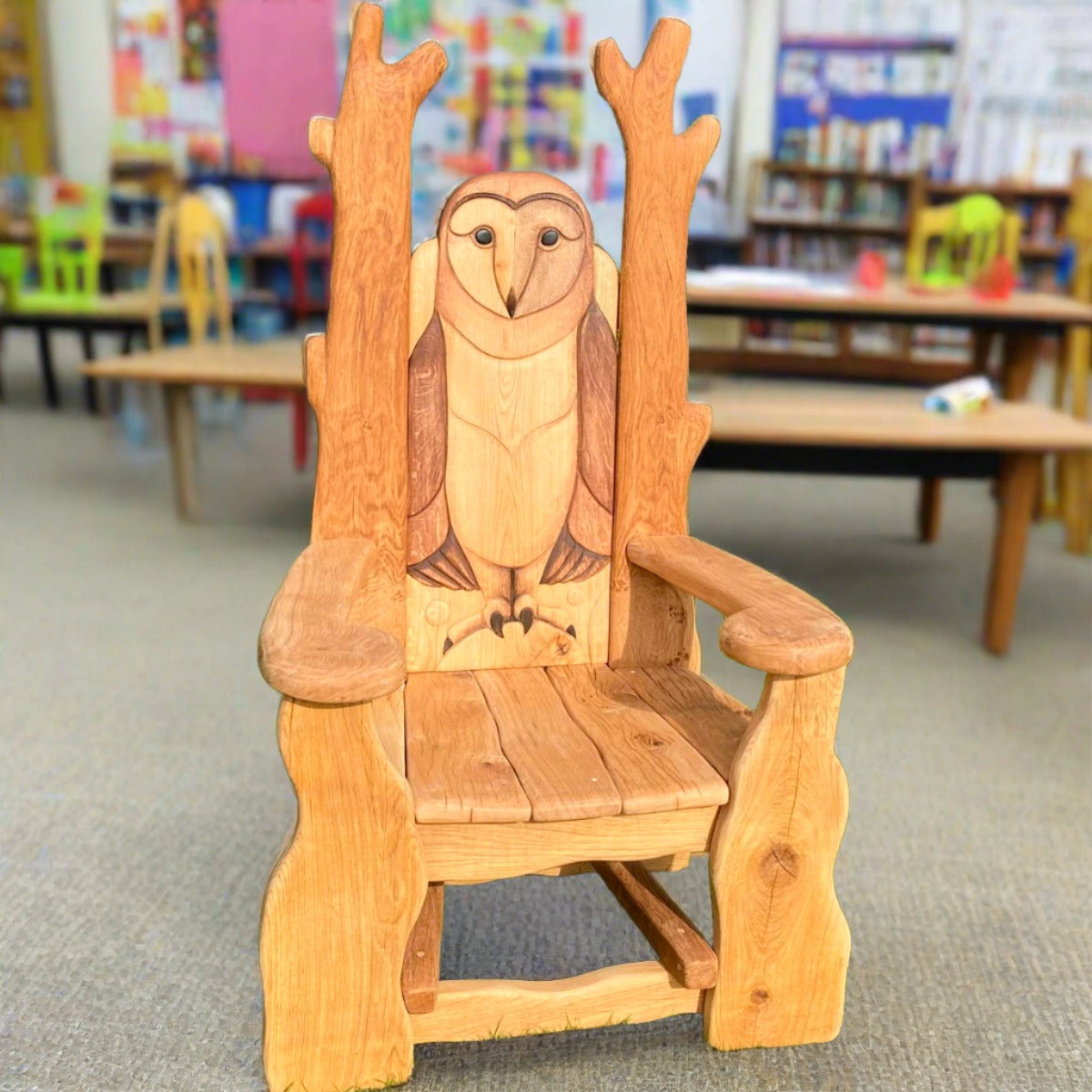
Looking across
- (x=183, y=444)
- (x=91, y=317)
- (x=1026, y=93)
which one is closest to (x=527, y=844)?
(x=183, y=444)

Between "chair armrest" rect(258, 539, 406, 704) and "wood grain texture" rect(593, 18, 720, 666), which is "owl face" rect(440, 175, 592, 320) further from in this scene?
"chair armrest" rect(258, 539, 406, 704)

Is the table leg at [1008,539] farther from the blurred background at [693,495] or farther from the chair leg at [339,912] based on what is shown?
the chair leg at [339,912]

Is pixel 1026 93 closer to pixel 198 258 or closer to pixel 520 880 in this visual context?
pixel 198 258

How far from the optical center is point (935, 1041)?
1.51 m

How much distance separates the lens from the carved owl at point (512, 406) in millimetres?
1531

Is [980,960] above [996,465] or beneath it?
beneath

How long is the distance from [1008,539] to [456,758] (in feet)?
6.43

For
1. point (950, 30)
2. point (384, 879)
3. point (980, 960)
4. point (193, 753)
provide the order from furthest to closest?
point (950, 30) < point (193, 753) < point (980, 960) < point (384, 879)

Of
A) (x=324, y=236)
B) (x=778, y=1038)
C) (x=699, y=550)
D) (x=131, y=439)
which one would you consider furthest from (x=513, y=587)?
(x=324, y=236)

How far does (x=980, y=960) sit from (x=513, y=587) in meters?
0.86

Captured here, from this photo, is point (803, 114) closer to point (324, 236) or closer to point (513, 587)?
point (324, 236)

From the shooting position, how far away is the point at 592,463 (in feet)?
5.24

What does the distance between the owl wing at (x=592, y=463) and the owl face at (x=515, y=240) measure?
75 millimetres

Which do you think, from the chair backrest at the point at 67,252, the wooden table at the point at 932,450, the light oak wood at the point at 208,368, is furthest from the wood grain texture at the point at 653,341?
the chair backrest at the point at 67,252
